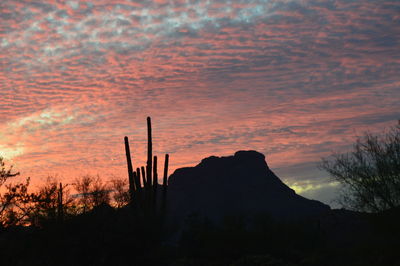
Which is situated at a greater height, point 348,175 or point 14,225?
point 348,175

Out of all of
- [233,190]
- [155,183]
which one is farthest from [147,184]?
[233,190]

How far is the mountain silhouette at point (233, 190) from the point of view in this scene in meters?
103

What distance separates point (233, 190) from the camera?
116625 mm

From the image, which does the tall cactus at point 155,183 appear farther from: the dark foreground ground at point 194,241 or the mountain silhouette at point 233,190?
the mountain silhouette at point 233,190

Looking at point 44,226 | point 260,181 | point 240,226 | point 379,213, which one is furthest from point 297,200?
point 44,226

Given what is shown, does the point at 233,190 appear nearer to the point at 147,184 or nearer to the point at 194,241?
the point at 194,241

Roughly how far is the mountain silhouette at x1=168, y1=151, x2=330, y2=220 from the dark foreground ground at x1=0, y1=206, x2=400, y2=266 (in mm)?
59898

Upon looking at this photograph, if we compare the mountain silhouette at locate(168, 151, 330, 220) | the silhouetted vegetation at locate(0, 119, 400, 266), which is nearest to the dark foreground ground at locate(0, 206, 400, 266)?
the silhouetted vegetation at locate(0, 119, 400, 266)

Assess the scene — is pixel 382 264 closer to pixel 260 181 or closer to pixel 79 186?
pixel 79 186

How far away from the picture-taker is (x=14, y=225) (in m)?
14.6

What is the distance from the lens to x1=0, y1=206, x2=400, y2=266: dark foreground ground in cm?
1375

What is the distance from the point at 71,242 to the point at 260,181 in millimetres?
107981

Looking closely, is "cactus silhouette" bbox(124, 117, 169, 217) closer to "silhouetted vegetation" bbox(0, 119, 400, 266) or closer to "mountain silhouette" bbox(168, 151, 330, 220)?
"silhouetted vegetation" bbox(0, 119, 400, 266)

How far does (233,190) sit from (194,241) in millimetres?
85038
